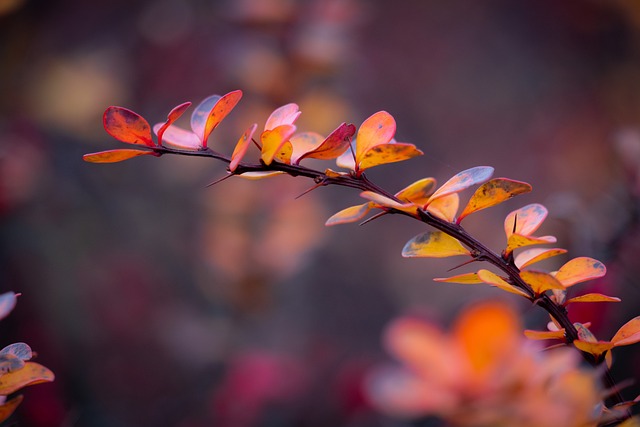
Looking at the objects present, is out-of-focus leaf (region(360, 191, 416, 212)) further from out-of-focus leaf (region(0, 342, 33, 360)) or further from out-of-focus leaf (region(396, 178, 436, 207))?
out-of-focus leaf (region(0, 342, 33, 360))

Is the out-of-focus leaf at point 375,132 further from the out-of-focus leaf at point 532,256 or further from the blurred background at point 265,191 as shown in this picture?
the blurred background at point 265,191

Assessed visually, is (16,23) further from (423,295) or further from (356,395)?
(423,295)

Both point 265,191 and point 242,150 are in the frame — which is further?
point 265,191

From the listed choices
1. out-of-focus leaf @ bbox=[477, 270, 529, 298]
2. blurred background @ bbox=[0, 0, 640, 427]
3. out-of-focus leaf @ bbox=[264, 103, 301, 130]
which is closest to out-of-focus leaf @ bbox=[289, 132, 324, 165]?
out-of-focus leaf @ bbox=[264, 103, 301, 130]

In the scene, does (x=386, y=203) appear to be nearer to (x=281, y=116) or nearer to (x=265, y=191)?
(x=281, y=116)

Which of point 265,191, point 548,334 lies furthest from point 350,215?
point 265,191

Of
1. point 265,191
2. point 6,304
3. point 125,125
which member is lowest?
point 265,191

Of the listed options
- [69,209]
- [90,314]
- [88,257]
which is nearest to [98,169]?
[69,209]
